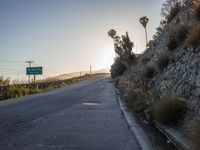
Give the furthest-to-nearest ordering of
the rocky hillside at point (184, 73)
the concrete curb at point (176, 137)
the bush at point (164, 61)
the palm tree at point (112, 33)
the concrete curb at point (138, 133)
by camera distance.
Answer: the palm tree at point (112, 33), the bush at point (164, 61), the rocky hillside at point (184, 73), the concrete curb at point (138, 133), the concrete curb at point (176, 137)

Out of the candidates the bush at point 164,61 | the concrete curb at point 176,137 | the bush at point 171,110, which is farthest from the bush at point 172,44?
the concrete curb at point 176,137

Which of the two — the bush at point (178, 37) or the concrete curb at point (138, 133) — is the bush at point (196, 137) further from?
the bush at point (178, 37)

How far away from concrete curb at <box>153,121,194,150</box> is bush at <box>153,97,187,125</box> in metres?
0.26

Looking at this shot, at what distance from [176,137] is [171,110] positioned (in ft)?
5.70

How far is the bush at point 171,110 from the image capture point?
9828 millimetres

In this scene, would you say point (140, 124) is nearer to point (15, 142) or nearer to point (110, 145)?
point (110, 145)

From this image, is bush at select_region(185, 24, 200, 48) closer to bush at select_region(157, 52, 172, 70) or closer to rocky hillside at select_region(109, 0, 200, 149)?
rocky hillside at select_region(109, 0, 200, 149)

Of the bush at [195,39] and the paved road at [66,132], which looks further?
the bush at [195,39]

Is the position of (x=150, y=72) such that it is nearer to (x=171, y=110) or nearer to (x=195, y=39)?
(x=195, y=39)

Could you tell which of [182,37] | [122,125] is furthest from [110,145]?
[182,37]

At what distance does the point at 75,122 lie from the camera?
12.0 metres

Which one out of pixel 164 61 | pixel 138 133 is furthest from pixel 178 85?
pixel 164 61

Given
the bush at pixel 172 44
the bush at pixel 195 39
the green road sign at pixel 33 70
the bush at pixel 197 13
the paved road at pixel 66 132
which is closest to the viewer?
the paved road at pixel 66 132

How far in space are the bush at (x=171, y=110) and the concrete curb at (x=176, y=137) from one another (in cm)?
26
